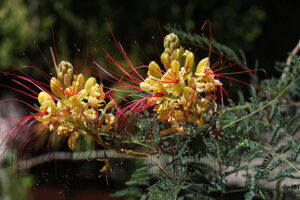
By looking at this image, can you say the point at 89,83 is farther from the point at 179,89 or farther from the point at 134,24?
the point at 134,24

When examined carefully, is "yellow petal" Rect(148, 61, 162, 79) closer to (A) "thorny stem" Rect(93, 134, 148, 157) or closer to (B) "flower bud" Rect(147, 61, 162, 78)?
(B) "flower bud" Rect(147, 61, 162, 78)

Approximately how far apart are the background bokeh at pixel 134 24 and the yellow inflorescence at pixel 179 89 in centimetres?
202

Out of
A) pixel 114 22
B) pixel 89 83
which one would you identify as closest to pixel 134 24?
pixel 114 22

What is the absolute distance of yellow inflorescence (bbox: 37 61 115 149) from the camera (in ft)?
2.68

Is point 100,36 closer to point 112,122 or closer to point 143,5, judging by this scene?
point 143,5

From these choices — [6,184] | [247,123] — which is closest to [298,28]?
[6,184]

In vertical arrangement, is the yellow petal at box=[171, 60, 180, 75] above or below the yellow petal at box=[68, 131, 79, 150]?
above

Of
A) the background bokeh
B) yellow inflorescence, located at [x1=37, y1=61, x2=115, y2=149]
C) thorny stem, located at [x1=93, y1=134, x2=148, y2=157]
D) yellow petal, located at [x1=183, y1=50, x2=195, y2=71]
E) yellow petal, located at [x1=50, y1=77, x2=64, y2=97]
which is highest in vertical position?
the background bokeh

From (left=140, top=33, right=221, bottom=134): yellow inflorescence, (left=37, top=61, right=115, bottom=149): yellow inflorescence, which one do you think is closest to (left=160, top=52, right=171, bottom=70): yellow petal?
(left=140, top=33, right=221, bottom=134): yellow inflorescence

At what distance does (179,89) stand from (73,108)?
0.19m

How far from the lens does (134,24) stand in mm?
3104

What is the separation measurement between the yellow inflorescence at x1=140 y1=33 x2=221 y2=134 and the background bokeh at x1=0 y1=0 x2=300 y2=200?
2.02m

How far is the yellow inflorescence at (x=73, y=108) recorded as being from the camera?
0.82 metres

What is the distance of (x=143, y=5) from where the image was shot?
3.10 metres
